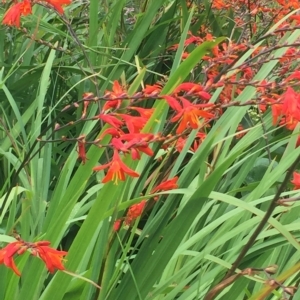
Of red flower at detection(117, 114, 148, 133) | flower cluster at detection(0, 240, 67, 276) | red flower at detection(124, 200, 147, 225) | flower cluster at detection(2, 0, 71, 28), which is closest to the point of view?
flower cluster at detection(0, 240, 67, 276)

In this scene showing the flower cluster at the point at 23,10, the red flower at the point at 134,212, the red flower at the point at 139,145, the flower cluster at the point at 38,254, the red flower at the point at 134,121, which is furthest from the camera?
the flower cluster at the point at 23,10

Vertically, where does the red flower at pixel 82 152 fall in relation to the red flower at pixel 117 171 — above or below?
below

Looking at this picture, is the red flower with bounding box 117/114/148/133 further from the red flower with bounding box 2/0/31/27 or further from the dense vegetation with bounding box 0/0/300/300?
the red flower with bounding box 2/0/31/27

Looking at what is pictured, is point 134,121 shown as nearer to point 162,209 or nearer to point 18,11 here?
point 162,209

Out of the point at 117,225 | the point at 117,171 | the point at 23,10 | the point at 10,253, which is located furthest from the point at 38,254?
the point at 23,10

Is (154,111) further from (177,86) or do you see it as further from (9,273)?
(9,273)

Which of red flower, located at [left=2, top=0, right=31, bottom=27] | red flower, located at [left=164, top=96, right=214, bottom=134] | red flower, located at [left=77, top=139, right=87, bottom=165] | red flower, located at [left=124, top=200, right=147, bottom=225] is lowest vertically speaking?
red flower, located at [left=124, top=200, right=147, bottom=225]

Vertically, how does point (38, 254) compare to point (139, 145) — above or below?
below

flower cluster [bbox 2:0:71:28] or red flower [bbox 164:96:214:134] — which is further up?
flower cluster [bbox 2:0:71:28]

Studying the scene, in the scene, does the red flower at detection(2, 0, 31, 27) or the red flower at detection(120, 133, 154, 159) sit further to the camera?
the red flower at detection(2, 0, 31, 27)

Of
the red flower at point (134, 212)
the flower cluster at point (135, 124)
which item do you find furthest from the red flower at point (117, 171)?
the red flower at point (134, 212)

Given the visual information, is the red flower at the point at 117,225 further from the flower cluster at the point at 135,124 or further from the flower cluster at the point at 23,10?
the flower cluster at the point at 23,10

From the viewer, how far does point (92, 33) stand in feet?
7.44

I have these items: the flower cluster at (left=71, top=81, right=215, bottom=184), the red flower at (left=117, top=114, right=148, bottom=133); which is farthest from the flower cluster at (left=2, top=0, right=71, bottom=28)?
the red flower at (left=117, top=114, right=148, bottom=133)
